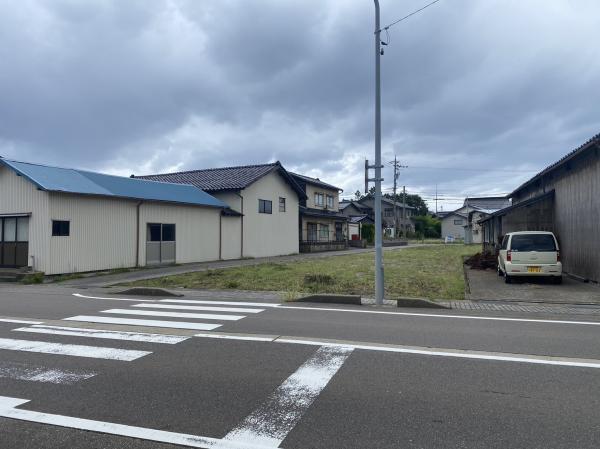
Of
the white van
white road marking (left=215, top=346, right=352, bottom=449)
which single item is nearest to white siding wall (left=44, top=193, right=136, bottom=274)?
white road marking (left=215, top=346, right=352, bottom=449)

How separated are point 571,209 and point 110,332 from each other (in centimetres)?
1571

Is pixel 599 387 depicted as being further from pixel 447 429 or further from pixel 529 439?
pixel 447 429

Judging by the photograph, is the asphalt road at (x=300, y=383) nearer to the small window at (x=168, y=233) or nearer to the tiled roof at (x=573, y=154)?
the tiled roof at (x=573, y=154)

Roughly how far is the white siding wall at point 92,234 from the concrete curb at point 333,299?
11.1 m

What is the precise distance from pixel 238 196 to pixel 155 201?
7187 millimetres

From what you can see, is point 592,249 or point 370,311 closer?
point 370,311

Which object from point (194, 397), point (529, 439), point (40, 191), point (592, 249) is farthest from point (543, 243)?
point (40, 191)

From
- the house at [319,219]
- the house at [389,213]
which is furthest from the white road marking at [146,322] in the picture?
the house at [389,213]

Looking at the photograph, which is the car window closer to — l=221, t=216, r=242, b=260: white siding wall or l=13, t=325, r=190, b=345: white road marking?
l=13, t=325, r=190, b=345: white road marking

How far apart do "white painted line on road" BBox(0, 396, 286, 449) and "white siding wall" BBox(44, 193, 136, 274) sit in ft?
48.0

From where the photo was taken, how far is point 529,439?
142 inches

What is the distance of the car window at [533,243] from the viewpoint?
14344 millimetres

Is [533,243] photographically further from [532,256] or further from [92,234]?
[92,234]

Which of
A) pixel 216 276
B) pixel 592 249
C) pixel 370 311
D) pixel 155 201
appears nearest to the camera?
pixel 370 311
